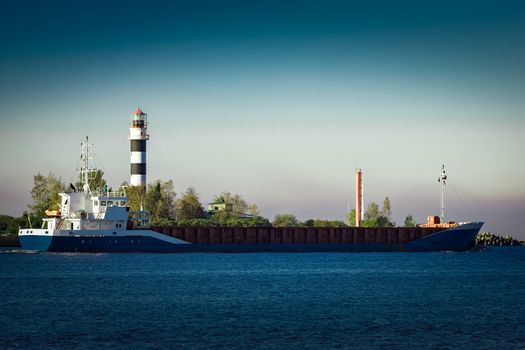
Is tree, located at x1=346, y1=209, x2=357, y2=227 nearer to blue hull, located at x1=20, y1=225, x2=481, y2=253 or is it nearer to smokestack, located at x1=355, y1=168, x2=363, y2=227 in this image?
smokestack, located at x1=355, y1=168, x2=363, y2=227

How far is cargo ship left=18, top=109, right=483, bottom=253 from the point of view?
3775 inches

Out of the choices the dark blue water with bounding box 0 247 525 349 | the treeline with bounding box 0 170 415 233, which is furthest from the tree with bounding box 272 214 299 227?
the dark blue water with bounding box 0 247 525 349

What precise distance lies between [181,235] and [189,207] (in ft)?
177

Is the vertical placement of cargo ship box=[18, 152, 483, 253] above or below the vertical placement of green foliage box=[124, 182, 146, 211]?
below

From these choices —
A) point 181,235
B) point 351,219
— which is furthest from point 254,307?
point 351,219

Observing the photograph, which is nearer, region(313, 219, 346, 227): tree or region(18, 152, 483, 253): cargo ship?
region(18, 152, 483, 253): cargo ship

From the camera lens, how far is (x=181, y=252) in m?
105

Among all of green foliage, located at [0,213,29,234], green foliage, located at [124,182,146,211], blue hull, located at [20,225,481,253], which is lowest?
blue hull, located at [20,225,481,253]

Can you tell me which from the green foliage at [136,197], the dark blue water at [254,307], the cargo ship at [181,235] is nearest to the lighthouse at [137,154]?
the green foliage at [136,197]

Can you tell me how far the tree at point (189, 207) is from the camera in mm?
158750

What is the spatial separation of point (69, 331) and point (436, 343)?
630 inches

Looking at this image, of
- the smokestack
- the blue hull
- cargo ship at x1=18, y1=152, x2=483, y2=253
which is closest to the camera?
the blue hull

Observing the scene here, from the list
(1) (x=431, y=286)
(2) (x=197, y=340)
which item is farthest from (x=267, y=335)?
(1) (x=431, y=286)

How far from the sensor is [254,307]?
162 ft
